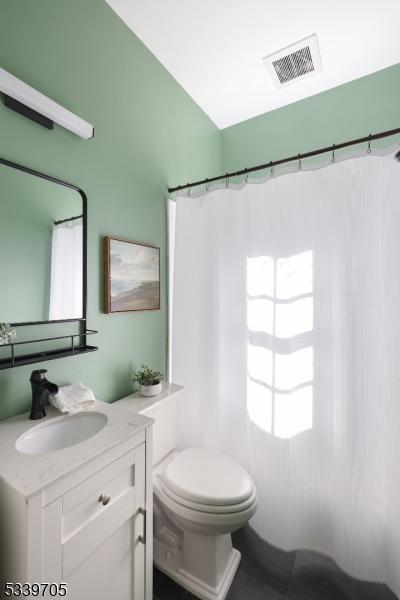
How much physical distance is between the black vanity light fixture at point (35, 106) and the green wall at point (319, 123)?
1468mm

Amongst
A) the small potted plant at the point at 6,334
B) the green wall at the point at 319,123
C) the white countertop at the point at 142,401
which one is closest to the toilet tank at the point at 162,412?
the white countertop at the point at 142,401

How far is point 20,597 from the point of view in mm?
657

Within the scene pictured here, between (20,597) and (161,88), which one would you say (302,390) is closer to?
(20,597)

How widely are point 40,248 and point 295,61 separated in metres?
1.93

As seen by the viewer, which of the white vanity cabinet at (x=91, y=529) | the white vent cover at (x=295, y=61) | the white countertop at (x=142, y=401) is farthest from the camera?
the white vent cover at (x=295, y=61)

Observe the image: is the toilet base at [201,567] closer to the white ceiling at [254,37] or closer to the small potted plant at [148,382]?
the small potted plant at [148,382]

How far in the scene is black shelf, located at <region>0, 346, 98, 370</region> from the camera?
3.12ft

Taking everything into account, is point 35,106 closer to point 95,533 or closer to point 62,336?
point 62,336

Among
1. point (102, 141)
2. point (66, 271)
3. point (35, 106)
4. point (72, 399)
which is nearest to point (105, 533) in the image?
point (72, 399)

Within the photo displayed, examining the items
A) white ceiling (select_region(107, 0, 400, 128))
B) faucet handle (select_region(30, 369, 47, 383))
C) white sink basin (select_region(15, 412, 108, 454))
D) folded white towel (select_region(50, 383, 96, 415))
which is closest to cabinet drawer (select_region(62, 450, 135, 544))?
white sink basin (select_region(15, 412, 108, 454))

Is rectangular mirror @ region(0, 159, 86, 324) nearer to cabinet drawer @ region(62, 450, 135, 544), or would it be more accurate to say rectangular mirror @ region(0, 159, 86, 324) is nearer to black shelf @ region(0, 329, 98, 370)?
black shelf @ region(0, 329, 98, 370)

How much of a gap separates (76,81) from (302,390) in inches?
73.4

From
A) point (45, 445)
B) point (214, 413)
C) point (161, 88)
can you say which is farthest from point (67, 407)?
point (161, 88)

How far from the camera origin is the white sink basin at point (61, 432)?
0.93 meters
